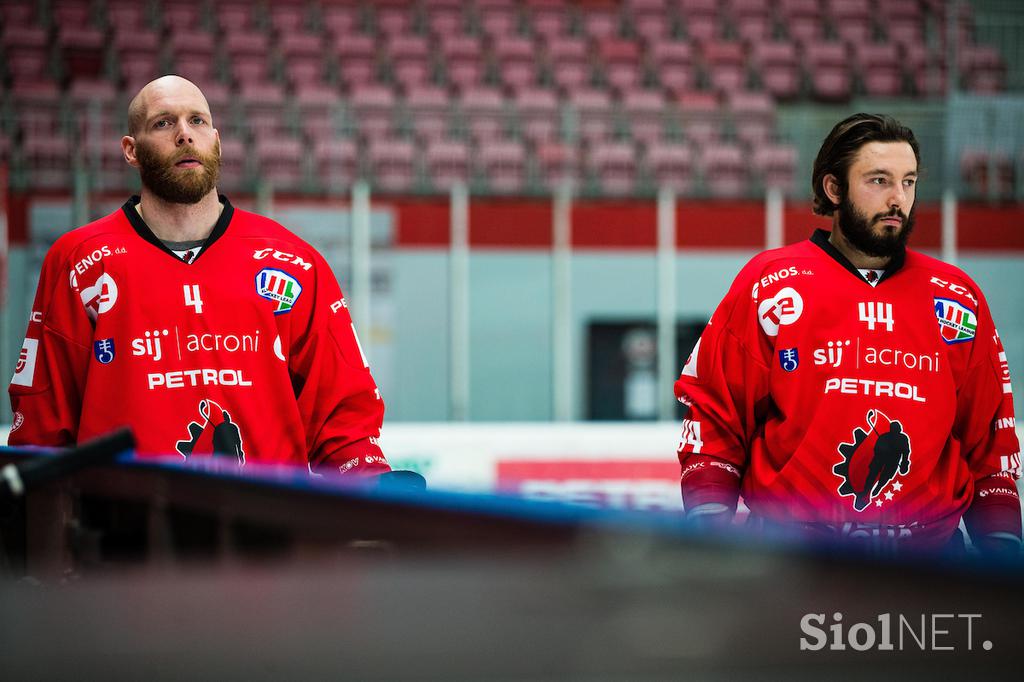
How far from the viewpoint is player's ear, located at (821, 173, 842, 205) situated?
83.0 inches

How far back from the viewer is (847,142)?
2.08 metres

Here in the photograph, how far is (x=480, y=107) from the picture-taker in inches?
380

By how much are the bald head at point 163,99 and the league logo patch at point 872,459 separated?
130 cm

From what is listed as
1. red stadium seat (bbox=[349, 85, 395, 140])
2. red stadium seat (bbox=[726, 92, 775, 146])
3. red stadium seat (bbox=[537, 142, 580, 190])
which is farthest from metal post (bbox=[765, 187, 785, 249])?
red stadium seat (bbox=[349, 85, 395, 140])

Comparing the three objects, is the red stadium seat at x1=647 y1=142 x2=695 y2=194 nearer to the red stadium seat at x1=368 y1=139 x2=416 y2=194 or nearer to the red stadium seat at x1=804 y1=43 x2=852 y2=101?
the red stadium seat at x1=368 y1=139 x2=416 y2=194

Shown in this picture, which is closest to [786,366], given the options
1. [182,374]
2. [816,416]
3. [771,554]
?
[816,416]

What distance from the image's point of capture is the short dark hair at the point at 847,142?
2.05 meters

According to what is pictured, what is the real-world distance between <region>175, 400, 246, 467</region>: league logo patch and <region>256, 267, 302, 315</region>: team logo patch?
208mm

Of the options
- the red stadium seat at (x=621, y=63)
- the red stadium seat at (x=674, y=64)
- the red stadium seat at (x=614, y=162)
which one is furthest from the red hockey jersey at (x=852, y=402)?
the red stadium seat at (x=674, y=64)

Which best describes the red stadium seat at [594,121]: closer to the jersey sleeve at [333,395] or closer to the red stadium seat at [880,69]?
the red stadium seat at [880,69]

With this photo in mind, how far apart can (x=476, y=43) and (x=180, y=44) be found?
2.99 meters

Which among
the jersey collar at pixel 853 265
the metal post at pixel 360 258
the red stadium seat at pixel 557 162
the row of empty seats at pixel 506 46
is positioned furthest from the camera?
the row of empty seats at pixel 506 46

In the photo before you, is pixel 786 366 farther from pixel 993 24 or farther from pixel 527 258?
pixel 993 24

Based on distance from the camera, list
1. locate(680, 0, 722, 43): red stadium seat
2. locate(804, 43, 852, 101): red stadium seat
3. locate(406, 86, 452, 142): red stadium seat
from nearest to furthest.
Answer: locate(406, 86, 452, 142): red stadium seat → locate(804, 43, 852, 101): red stadium seat → locate(680, 0, 722, 43): red stadium seat
